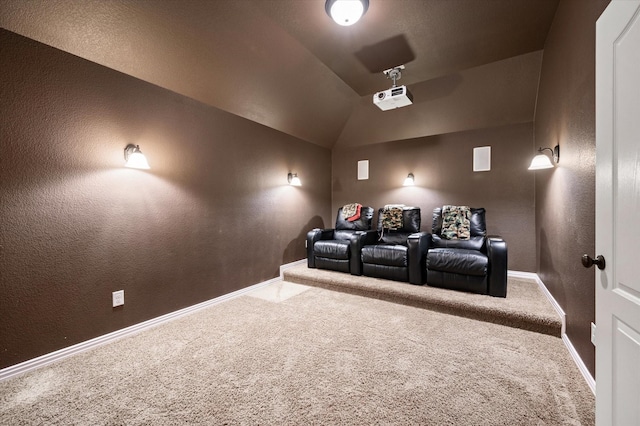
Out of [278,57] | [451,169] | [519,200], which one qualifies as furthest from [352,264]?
[278,57]

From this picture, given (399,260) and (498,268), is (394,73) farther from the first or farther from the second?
(498,268)

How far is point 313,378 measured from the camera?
5.47ft

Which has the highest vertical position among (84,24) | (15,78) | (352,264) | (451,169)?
(84,24)

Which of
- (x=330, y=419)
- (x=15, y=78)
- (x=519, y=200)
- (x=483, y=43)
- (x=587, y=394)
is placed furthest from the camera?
(x=519, y=200)

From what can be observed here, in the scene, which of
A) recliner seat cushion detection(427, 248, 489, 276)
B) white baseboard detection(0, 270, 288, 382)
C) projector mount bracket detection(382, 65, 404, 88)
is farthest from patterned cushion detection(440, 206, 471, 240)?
white baseboard detection(0, 270, 288, 382)

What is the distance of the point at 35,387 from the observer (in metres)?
1.64

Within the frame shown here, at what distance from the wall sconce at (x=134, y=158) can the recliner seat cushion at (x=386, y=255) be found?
271 cm

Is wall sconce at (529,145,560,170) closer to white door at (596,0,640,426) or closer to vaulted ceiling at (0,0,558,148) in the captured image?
vaulted ceiling at (0,0,558,148)

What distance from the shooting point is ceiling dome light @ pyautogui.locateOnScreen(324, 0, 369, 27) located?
6.70 ft

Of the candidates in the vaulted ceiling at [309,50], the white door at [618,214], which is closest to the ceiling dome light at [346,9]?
the vaulted ceiling at [309,50]

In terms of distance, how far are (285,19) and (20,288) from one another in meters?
3.06

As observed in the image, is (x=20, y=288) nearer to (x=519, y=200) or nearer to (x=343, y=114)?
(x=343, y=114)

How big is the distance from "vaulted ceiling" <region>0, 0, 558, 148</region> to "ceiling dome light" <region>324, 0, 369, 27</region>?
22cm

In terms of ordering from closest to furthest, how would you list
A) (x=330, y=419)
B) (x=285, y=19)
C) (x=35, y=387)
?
(x=330, y=419)
(x=35, y=387)
(x=285, y=19)
